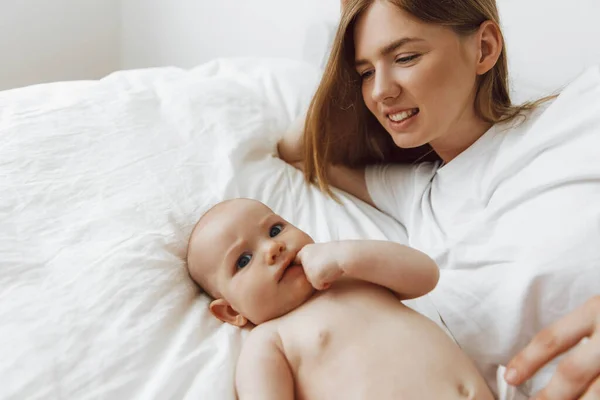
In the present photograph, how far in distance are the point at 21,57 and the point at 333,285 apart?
5.47 ft

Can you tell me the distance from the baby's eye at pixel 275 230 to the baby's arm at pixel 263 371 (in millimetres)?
182

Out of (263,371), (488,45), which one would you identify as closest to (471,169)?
(488,45)

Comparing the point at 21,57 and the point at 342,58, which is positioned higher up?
the point at 342,58

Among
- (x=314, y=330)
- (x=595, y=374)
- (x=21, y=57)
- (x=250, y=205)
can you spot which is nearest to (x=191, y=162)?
(x=250, y=205)

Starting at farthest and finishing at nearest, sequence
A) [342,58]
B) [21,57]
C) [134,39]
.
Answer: [134,39] → [21,57] → [342,58]

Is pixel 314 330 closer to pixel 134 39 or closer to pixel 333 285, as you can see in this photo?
pixel 333 285

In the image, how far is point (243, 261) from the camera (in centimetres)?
97

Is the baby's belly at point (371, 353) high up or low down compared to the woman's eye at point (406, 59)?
down

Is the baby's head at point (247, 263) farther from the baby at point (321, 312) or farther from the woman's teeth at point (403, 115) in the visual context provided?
the woman's teeth at point (403, 115)

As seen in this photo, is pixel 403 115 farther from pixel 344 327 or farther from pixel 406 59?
pixel 344 327

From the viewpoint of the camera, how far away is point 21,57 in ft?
6.85

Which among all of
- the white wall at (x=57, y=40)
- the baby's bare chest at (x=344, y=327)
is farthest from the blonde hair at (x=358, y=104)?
the white wall at (x=57, y=40)

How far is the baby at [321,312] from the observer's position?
804 millimetres

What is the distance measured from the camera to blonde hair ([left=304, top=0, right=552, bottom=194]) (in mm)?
1090
